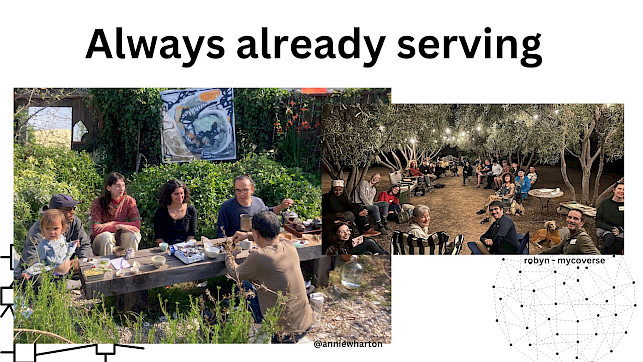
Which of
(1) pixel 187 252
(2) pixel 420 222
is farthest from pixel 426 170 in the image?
(1) pixel 187 252

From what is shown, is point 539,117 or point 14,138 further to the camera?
point 14,138

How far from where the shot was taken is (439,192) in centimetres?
578

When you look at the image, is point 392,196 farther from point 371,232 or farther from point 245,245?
point 245,245

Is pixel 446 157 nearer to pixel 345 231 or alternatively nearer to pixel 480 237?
pixel 480 237

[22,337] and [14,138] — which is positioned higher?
[14,138]

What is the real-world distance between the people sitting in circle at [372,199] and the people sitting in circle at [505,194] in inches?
39.8

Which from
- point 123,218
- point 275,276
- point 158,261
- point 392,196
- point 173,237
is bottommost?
point 275,276

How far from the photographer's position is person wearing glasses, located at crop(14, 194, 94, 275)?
225 inches

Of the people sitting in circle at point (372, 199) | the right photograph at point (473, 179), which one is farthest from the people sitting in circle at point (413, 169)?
the people sitting in circle at point (372, 199)

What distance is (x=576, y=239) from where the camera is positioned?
5.89m

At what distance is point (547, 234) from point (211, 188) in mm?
3748

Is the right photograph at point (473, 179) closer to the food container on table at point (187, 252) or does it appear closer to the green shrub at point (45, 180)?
the food container on table at point (187, 252)

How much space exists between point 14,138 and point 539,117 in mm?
5904

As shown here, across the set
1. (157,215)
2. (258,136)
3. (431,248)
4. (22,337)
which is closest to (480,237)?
(431,248)
